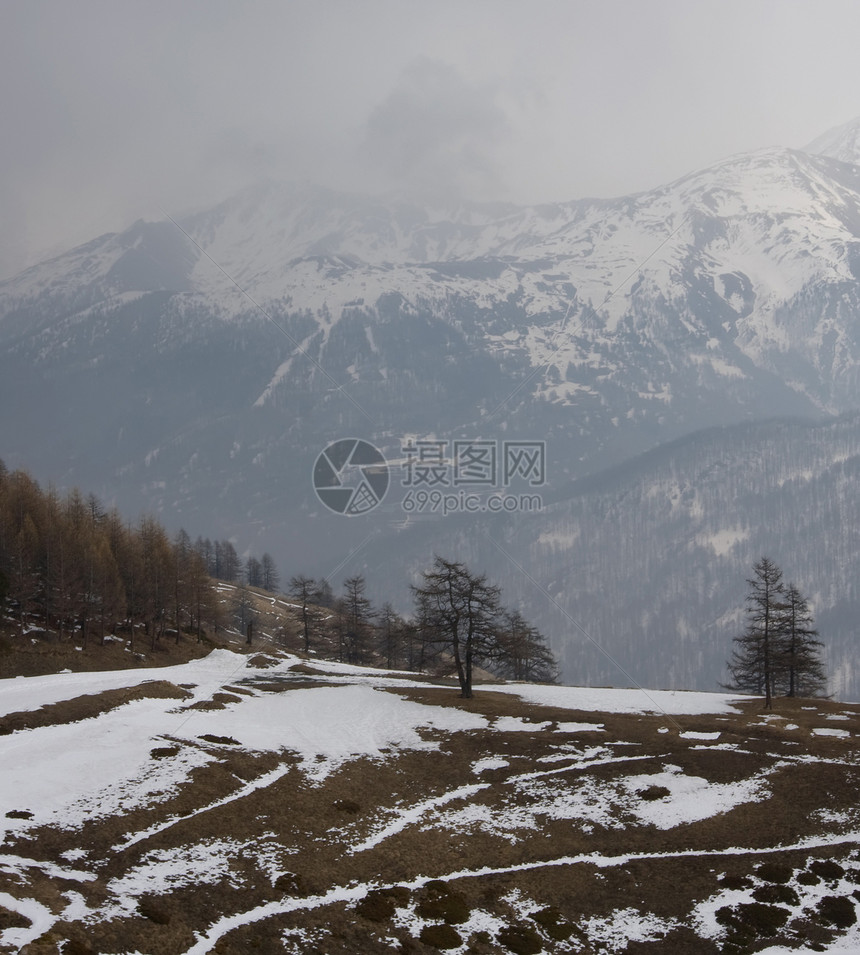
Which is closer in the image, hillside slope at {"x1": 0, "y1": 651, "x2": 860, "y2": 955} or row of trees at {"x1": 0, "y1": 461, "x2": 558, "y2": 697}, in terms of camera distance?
hillside slope at {"x1": 0, "y1": 651, "x2": 860, "y2": 955}

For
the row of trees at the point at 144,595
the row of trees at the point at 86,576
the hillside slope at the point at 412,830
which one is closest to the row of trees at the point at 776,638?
the hillside slope at the point at 412,830

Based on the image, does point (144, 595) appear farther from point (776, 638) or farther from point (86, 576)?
point (776, 638)

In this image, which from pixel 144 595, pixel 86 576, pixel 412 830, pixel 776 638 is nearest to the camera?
pixel 412 830

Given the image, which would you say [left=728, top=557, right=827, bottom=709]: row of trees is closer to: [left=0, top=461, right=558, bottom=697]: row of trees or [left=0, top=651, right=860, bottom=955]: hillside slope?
[left=0, top=651, right=860, bottom=955]: hillside slope

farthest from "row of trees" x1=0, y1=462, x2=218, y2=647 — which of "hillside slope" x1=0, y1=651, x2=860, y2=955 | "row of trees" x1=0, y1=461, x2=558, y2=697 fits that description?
"hillside slope" x1=0, y1=651, x2=860, y2=955

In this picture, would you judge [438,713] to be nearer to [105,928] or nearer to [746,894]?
[746,894]

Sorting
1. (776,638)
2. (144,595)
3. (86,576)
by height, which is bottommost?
(776,638)

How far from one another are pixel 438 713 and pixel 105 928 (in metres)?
34.4

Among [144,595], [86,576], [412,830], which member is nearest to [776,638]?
[412,830]

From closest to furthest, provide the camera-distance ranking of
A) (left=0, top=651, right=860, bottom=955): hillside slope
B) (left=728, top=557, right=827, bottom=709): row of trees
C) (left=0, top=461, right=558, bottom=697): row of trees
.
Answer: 1. (left=0, top=651, right=860, bottom=955): hillside slope
2. (left=0, top=461, right=558, bottom=697): row of trees
3. (left=728, top=557, right=827, bottom=709): row of trees

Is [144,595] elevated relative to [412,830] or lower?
elevated

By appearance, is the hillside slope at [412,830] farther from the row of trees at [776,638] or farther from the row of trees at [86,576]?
the row of trees at [86,576]

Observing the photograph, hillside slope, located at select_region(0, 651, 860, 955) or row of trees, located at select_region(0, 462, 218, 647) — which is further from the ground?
row of trees, located at select_region(0, 462, 218, 647)

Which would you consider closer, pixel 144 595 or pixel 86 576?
pixel 86 576
